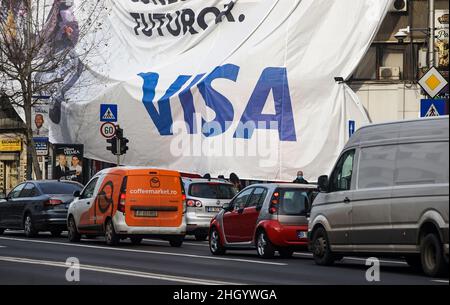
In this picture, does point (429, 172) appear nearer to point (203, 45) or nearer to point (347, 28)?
point (347, 28)

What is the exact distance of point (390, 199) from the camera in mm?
18500

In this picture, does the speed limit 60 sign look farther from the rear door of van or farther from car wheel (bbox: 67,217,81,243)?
the rear door of van

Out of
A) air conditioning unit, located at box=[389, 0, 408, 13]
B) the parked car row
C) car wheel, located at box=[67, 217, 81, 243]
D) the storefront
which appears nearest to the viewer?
the parked car row

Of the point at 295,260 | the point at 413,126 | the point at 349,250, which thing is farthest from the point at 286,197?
the point at 413,126

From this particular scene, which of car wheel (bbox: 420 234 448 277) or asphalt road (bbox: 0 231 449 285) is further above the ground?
car wheel (bbox: 420 234 448 277)

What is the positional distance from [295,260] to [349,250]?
9.32ft

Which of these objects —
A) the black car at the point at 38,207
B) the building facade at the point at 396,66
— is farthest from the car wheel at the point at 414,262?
the building facade at the point at 396,66

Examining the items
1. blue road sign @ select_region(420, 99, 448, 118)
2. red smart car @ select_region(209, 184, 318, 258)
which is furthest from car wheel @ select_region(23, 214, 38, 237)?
blue road sign @ select_region(420, 99, 448, 118)

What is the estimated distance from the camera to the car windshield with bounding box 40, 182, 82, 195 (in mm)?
32188

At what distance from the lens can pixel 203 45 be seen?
43.1 metres

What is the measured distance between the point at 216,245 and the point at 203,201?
6.93 metres

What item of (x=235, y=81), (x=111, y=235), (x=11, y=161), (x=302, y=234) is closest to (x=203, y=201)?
(x=111, y=235)

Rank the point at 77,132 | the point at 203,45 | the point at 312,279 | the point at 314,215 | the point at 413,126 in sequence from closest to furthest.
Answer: the point at 312,279
the point at 413,126
the point at 314,215
the point at 203,45
the point at 77,132

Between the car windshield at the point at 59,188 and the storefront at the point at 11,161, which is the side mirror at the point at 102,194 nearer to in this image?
the car windshield at the point at 59,188
